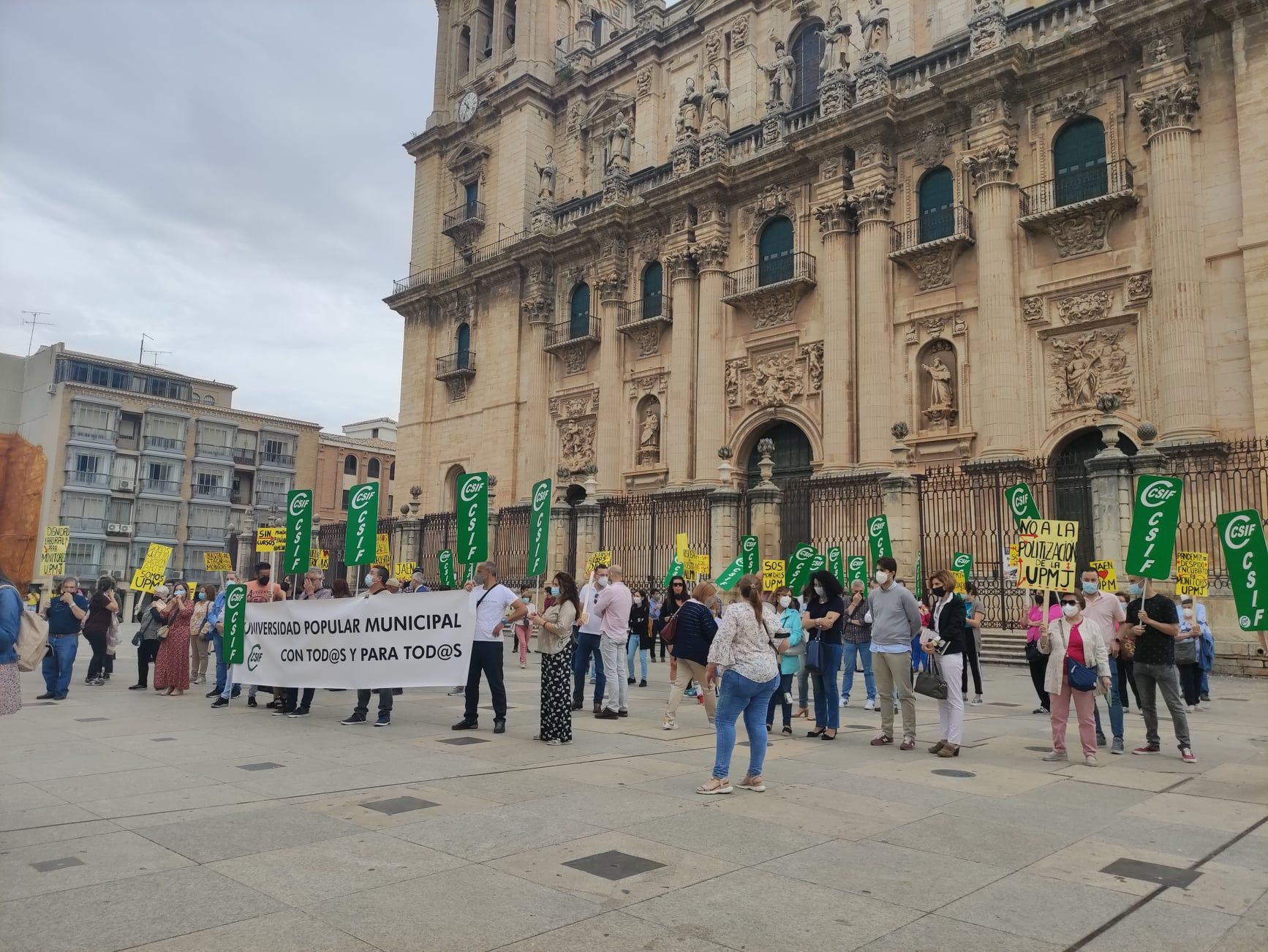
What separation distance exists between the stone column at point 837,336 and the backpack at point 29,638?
21586 millimetres

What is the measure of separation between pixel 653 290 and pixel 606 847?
94.5ft

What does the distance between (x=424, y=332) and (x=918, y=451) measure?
2376 centimetres

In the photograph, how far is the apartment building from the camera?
52156 millimetres

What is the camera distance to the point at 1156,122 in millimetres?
21344

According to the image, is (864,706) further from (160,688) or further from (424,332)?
(424,332)

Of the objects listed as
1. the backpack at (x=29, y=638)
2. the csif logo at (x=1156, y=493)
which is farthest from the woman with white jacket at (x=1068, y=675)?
the backpack at (x=29, y=638)

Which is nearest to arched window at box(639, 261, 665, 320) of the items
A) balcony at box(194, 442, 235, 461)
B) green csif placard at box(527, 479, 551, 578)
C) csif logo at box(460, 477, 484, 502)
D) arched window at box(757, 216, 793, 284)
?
arched window at box(757, 216, 793, 284)

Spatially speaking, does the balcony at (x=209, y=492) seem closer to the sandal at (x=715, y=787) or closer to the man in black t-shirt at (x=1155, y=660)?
the sandal at (x=715, y=787)

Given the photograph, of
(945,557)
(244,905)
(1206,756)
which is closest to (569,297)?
(945,557)

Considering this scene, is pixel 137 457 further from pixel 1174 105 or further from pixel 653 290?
pixel 1174 105

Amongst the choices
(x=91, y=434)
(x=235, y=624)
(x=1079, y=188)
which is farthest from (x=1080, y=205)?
(x=91, y=434)

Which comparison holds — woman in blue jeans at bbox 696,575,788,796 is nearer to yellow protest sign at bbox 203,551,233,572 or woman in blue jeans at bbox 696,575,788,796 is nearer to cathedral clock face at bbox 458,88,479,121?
yellow protest sign at bbox 203,551,233,572

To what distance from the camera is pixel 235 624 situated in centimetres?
1230

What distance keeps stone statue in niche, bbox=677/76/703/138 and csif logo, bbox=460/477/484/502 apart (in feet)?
65.0
